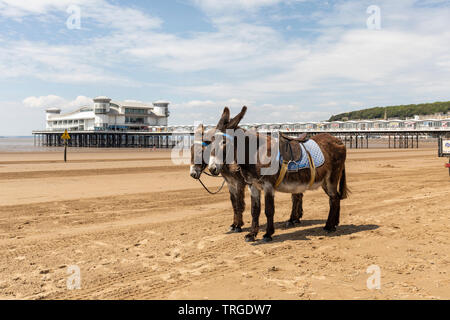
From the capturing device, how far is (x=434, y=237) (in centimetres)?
679

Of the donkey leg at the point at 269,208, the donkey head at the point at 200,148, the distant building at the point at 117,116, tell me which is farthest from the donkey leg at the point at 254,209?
the distant building at the point at 117,116

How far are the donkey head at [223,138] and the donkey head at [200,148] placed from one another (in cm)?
13

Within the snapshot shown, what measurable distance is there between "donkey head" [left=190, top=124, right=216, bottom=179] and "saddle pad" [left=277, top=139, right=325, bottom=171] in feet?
4.46

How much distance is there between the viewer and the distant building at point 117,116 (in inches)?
3693

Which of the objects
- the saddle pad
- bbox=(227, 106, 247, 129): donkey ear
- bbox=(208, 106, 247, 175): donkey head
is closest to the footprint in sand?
bbox=(208, 106, 247, 175): donkey head

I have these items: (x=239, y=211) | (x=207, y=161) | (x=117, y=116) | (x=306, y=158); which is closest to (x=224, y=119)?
(x=207, y=161)

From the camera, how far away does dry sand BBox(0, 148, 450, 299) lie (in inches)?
181

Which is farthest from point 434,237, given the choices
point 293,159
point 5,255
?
point 5,255

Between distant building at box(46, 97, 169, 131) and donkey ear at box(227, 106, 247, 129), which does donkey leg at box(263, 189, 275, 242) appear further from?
distant building at box(46, 97, 169, 131)

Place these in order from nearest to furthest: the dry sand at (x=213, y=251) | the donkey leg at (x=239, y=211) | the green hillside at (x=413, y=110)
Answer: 1. the dry sand at (x=213, y=251)
2. the donkey leg at (x=239, y=211)
3. the green hillside at (x=413, y=110)

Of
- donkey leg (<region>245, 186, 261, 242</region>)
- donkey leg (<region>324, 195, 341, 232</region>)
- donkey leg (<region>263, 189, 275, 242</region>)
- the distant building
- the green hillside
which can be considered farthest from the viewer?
the green hillside

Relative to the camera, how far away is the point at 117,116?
95812 mm

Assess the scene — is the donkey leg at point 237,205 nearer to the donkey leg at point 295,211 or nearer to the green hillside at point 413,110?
the donkey leg at point 295,211
